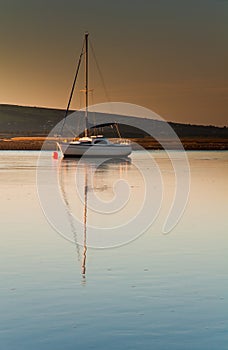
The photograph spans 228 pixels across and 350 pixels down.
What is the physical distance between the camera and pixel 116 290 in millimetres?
9766

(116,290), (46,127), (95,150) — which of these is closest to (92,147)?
(95,150)

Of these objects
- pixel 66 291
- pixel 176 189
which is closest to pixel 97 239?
pixel 66 291

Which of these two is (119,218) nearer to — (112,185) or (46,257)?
(46,257)

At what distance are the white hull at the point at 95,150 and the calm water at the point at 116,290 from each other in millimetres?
47811

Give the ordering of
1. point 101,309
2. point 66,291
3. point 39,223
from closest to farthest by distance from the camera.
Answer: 1. point 101,309
2. point 66,291
3. point 39,223

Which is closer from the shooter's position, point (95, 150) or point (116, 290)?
point (116, 290)

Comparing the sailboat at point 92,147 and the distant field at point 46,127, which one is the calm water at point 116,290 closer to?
the sailboat at point 92,147

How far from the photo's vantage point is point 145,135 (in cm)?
17575

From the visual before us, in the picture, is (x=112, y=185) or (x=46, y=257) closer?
(x=46, y=257)

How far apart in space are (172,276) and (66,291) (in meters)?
1.74

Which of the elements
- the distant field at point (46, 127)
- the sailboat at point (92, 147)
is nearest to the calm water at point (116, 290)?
the sailboat at point (92, 147)

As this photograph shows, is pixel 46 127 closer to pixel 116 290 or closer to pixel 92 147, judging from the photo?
pixel 92 147

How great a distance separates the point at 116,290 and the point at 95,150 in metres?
55.3

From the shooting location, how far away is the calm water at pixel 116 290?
25.4ft
